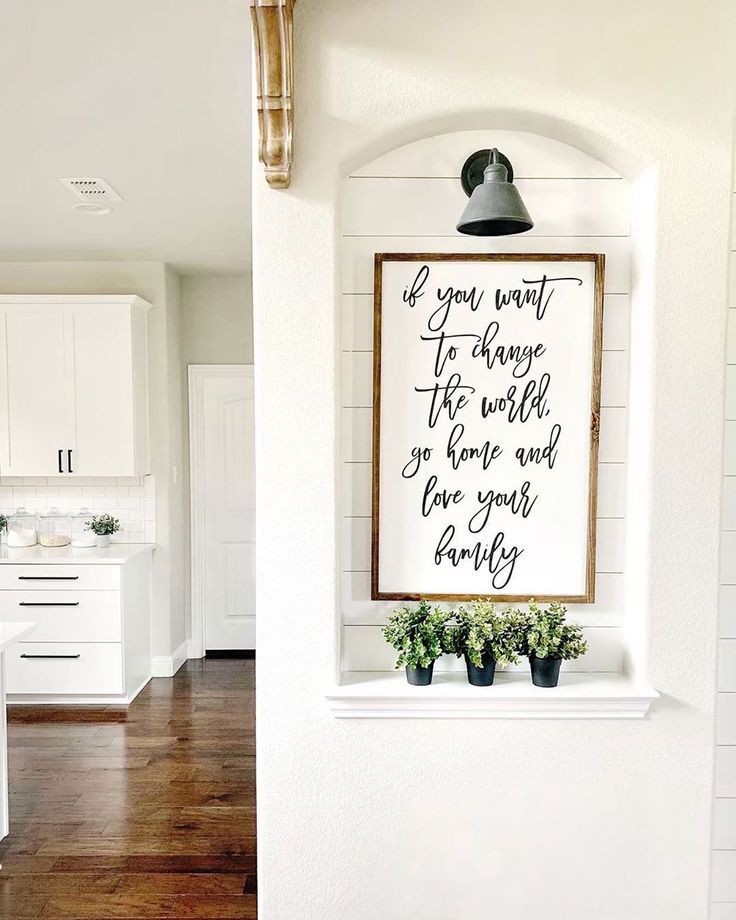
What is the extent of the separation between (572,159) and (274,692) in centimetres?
147

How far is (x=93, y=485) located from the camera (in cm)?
510

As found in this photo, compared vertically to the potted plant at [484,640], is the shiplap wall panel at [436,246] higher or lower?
higher

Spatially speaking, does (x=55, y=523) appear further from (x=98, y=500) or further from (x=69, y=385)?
(x=69, y=385)

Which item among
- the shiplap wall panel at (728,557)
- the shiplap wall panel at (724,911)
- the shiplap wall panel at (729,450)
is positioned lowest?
the shiplap wall panel at (724,911)

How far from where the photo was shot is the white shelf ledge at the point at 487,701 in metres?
1.80

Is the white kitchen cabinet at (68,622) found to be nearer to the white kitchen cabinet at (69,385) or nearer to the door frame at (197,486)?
the white kitchen cabinet at (69,385)

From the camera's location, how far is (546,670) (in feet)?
5.98

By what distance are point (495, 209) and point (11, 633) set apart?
88.6 inches

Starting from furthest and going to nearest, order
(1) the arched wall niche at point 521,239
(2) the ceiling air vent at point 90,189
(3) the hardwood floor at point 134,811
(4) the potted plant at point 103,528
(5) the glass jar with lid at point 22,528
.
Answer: (4) the potted plant at point 103,528 → (5) the glass jar with lid at point 22,528 → (2) the ceiling air vent at point 90,189 → (3) the hardwood floor at point 134,811 → (1) the arched wall niche at point 521,239

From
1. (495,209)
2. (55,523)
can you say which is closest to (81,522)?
(55,523)

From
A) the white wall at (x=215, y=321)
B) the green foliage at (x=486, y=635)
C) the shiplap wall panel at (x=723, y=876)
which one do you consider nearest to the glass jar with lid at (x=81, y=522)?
the white wall at (x=215, y=321)

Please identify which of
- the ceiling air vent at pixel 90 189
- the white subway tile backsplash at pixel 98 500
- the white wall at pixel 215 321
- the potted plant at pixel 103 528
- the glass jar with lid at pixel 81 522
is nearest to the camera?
the ceiling air vent at pixel 90 189

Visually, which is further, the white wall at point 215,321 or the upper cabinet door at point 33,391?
the white wall at point 215,321

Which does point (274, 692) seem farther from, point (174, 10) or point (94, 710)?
point (94, 710)
